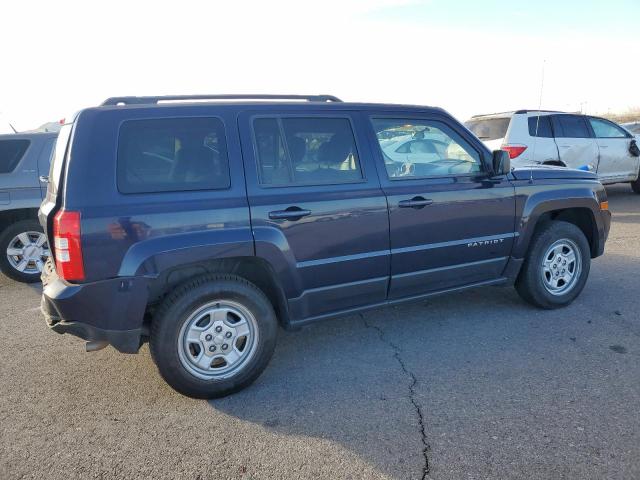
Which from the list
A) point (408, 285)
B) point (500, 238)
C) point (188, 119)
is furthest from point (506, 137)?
point (188, 119)

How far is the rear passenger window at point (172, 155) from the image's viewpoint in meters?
2.82

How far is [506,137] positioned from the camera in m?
8.14

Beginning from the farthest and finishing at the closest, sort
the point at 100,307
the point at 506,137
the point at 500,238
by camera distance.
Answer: the point at 506,137 < the point at 500,238 < the point at 100,307

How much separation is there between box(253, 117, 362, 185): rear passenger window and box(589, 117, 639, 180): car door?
7964 millimetres

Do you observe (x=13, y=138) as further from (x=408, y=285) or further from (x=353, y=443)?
(x=353, y=443)

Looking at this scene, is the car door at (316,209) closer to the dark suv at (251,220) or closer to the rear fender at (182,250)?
the dark suv at (251,220)

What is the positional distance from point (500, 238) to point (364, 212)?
55.0 inches

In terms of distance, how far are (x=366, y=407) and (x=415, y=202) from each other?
1.55m

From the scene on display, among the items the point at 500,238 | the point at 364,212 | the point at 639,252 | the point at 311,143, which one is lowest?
the point at 639,252

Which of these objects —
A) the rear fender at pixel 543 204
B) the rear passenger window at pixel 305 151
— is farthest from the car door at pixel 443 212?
the rear passenger window at pixel 305 151

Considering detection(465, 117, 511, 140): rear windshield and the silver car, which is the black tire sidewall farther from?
detection(465, 117, 511, 140): rear windshield

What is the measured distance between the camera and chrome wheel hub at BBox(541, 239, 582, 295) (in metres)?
4.31

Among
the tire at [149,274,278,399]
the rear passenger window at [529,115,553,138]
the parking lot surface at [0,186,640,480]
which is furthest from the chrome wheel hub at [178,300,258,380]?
the rear passenger window at [529,115,553,138]

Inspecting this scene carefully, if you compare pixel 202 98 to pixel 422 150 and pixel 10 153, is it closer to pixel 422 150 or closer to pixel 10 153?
pixel 422 150
